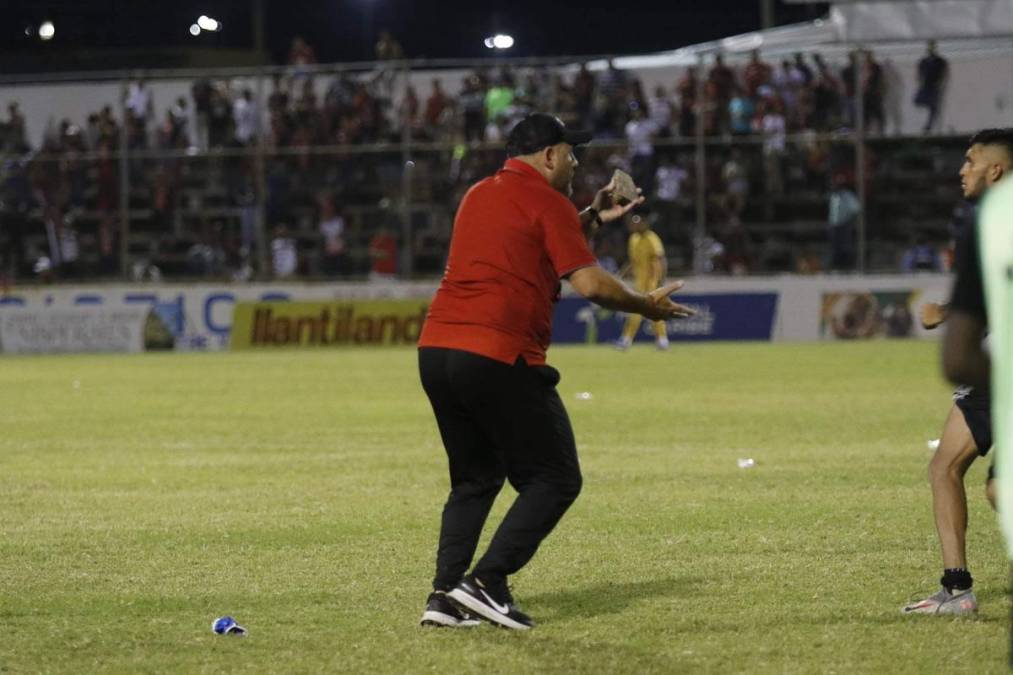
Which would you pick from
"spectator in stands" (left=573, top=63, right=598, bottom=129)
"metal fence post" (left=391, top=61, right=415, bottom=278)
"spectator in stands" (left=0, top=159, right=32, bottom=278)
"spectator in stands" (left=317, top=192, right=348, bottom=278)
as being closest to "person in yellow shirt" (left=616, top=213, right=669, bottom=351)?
"spectator in stands" (left=573, top=63, right=598, bottom=129)

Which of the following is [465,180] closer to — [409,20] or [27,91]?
[27,91]

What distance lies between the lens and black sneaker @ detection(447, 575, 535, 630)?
7219mm

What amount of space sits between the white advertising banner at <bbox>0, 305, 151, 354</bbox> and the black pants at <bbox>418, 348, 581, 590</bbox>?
94.8 ft

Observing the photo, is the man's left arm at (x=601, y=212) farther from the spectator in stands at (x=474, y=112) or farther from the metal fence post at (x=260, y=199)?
the metal fence post at (x=260, y=199)

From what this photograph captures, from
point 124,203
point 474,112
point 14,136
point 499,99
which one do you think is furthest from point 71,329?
point 499,99

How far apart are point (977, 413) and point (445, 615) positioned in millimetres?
2426

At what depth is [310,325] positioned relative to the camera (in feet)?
115

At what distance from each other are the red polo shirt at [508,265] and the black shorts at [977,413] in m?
1.70

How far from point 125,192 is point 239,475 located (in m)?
22.4

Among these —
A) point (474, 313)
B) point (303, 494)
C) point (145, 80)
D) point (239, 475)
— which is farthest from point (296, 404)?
point (145, 80)

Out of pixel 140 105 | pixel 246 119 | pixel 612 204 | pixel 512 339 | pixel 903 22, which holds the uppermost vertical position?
pixel 903 22

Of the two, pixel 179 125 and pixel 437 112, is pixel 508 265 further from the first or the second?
pixel 179 125

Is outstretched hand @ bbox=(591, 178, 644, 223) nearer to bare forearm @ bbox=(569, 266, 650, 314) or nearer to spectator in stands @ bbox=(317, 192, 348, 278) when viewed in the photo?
bare forearm @ bbox=(569, 266, 650, 314)

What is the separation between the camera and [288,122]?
35.5m
